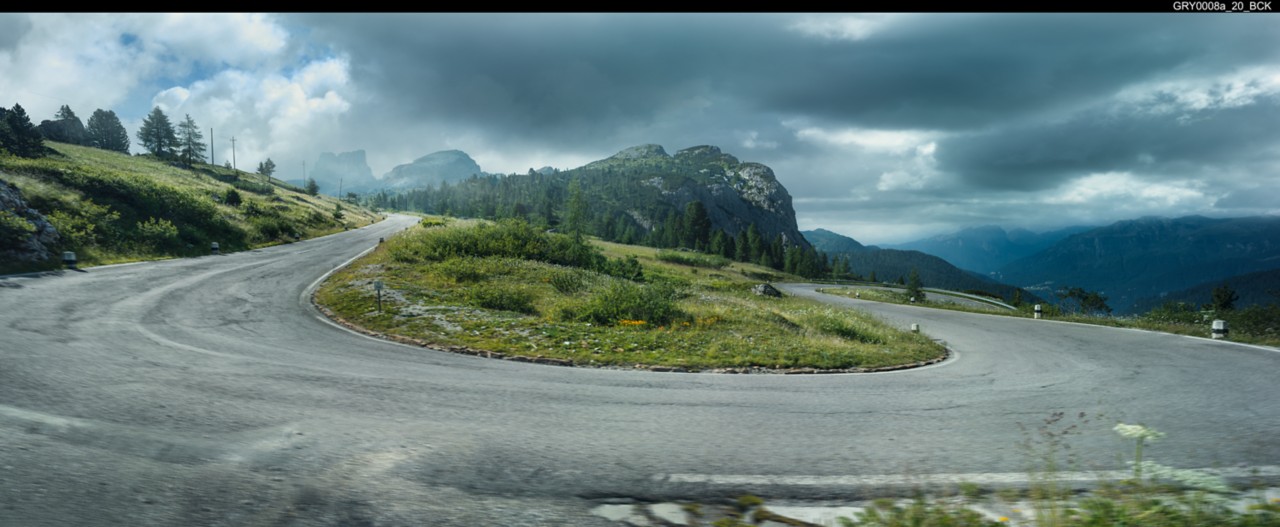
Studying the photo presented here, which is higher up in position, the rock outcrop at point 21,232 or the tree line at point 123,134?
the tree line at point 123,134

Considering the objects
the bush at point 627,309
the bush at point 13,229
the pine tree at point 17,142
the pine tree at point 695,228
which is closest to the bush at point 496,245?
the bush at point 627,309

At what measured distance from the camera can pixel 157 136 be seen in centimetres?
10712

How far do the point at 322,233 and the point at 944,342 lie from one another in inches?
2161

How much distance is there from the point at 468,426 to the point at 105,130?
174m

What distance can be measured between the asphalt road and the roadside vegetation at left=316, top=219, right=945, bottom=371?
1244 millimetres

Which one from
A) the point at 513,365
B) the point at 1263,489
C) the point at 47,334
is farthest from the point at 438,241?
the point at 1263,489

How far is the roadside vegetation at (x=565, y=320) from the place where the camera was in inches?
426

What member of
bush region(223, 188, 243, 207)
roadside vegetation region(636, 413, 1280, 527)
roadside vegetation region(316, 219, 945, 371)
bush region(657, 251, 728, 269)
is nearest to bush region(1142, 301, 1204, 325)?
roadside vegetation region(316, 219, 945, 371)

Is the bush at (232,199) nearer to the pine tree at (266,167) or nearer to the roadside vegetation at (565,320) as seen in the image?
the roadside vegetation at (565,320)

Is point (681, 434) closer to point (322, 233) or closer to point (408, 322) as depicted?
point (408, 322)

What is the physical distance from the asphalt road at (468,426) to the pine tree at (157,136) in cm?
13358

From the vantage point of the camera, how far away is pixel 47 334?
29.2 feet

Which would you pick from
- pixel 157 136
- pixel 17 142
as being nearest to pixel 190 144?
pixel 157 136

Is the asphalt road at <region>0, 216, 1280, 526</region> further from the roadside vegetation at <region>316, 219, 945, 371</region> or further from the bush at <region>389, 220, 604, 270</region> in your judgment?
the bush at <region>389, 220, 604, 270</region>
